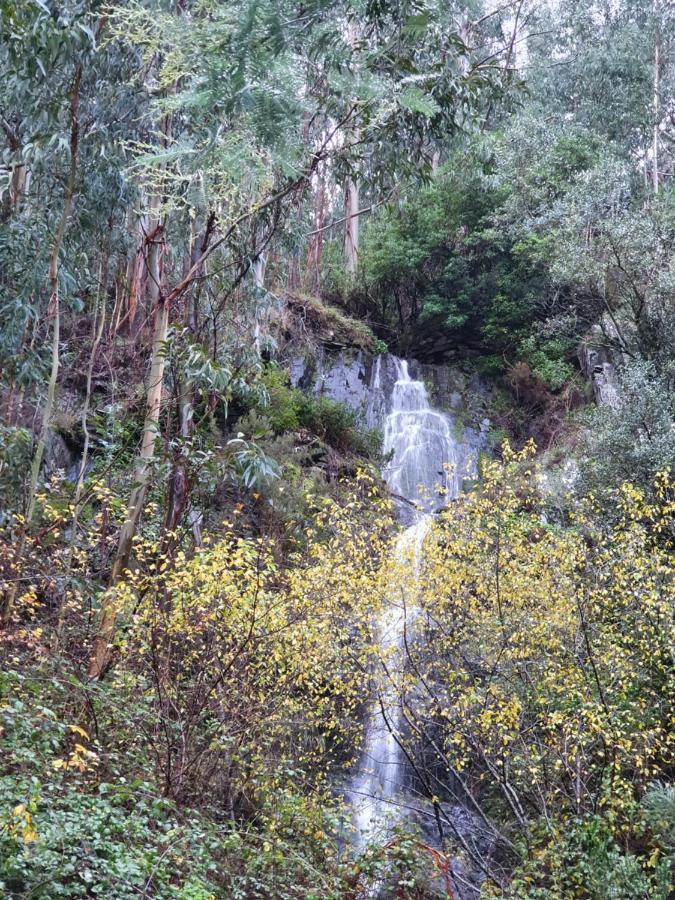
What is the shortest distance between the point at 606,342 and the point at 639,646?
9.76m

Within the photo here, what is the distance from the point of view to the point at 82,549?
7.16 metres

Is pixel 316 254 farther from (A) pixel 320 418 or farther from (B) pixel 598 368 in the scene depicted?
(B) pixel 598 368

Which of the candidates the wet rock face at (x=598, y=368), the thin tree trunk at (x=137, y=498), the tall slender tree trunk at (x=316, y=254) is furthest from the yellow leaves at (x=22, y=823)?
the tall slender tree trunk at (x=316, y=254)

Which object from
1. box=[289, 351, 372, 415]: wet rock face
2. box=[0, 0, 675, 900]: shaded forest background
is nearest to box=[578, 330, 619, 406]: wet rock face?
box=[289, 351, 372, 415]: wet rock face

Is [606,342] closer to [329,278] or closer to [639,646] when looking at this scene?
[329,278]

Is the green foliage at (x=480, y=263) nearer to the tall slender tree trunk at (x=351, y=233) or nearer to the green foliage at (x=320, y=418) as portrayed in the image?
the tall slender tree trunk at (x=351, y=233)

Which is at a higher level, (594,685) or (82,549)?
(82,549)

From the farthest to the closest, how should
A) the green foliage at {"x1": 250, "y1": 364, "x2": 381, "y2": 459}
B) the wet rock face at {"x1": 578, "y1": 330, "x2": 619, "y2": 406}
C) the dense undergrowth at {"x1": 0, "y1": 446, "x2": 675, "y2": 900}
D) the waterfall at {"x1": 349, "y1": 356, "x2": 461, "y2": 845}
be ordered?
the wet rock face at {"x1": 578, "y1": 330, "x2": 619, "y2": 406} → the green foliage at {"x1": 250, "y1": 364, "x2": 381, "y2": 459} → the waterfall at {"x1": 349, "y1": 356, "x2": 461, "y2": 845} → the dense undergrowth at {"x1": 0, "y1": 446, "x2": 675, "y2": 900}

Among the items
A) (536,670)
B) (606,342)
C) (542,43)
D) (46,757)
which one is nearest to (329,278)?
(606,342)

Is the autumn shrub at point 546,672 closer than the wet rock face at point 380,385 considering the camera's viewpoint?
Yes

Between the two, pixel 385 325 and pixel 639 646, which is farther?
pixel 385 325

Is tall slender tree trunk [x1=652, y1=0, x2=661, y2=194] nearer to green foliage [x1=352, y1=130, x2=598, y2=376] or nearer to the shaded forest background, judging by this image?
green foliage [x1=352, y1=130, x2=598, y2=376]

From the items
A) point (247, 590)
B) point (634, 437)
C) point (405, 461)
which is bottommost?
point (247, 590)

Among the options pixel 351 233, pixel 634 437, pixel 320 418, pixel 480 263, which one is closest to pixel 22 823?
pixel 634 437
